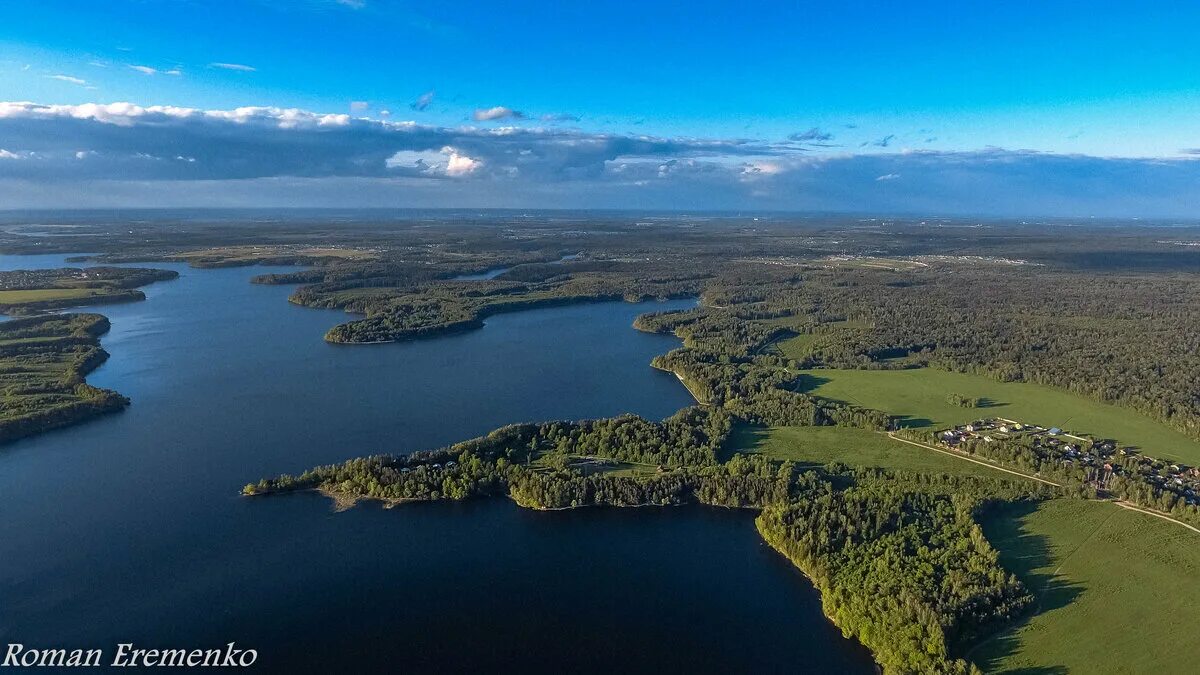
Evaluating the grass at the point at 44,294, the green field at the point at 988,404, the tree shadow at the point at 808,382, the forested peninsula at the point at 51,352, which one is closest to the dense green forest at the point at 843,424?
the tree shadow at the point at 808,382

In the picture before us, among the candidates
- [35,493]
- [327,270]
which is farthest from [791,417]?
[327,270]

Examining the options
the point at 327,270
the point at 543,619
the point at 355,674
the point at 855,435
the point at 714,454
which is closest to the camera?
the point at 355,674

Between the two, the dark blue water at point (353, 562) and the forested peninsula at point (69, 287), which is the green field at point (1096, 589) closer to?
the dark blue water at point (353, 562)

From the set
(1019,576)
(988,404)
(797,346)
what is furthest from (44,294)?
(1019,576)

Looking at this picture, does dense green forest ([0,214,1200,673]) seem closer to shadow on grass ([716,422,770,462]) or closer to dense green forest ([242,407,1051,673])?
dense green forest ([242,407,1051,673])

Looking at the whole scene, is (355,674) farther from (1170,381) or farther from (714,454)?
(1170,381)

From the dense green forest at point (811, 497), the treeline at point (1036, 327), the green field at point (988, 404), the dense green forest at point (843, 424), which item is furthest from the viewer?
the treeline at point (1036, 327)

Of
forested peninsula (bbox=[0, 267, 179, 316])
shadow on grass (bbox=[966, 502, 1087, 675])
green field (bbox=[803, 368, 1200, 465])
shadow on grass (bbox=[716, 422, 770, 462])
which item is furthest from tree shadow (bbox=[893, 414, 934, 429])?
forested peninsula (bbox=[0, 267, 179, 316])
